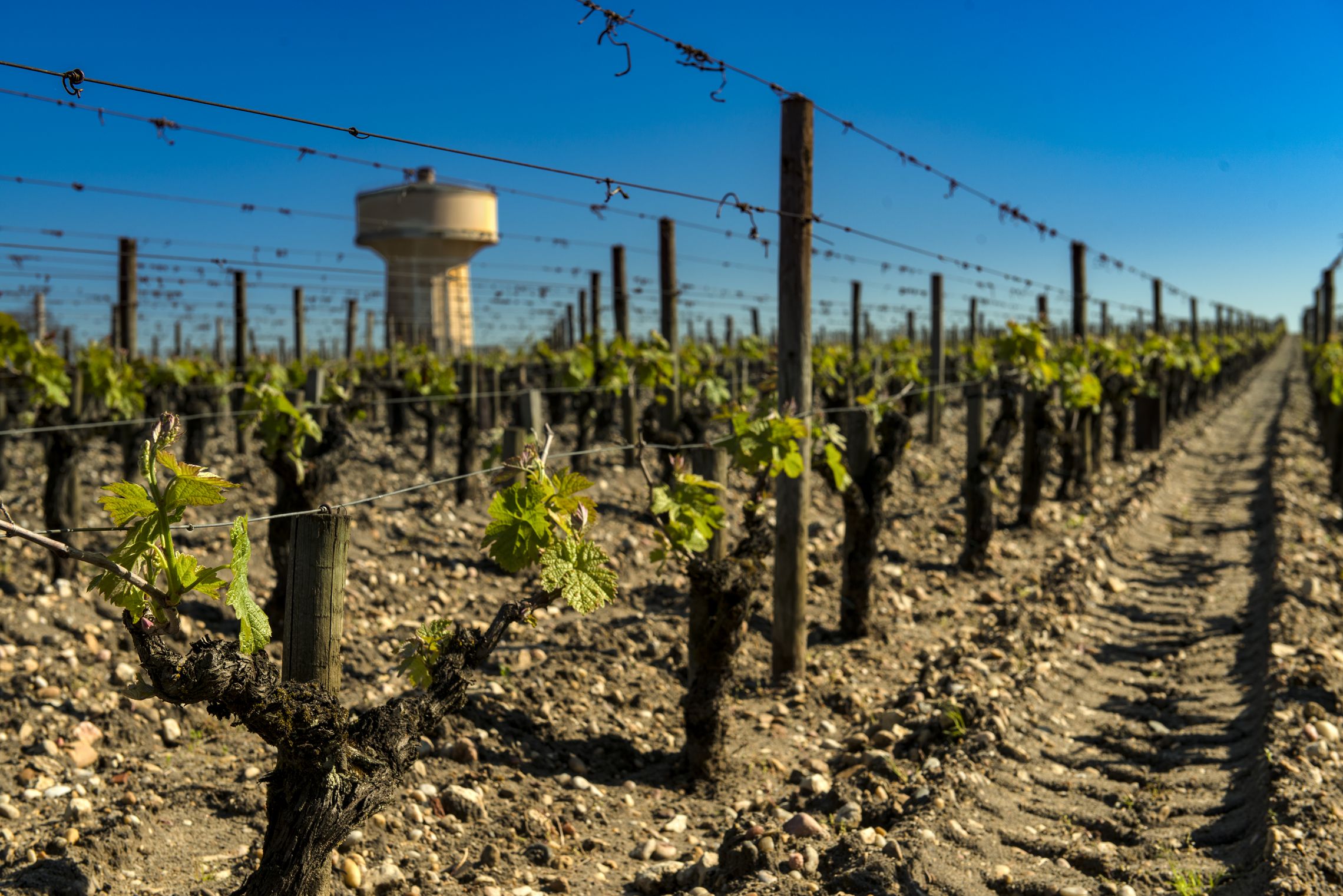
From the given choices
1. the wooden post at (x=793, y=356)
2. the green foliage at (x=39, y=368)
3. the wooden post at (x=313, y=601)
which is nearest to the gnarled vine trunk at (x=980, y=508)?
the wooden post at (x=793, y=356)

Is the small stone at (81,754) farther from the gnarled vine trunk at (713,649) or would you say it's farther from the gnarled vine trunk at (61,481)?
the gnarled vine trunk at (61,481)

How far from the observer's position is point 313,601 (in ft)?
9.46

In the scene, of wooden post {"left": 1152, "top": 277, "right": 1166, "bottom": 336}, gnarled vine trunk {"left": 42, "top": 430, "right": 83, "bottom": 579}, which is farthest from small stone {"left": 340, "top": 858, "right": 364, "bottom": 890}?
wooden post {"left": 1152, "top": 277, "right": 1166, "bottom": 336}

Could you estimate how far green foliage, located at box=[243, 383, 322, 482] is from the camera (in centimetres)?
585

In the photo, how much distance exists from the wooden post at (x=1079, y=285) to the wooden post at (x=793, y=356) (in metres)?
8.16

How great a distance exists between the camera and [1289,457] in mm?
14398

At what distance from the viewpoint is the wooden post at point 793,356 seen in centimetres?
552

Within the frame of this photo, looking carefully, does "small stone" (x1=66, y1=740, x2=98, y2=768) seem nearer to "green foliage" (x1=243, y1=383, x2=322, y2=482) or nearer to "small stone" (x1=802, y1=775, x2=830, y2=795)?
"green foliage" (x1=243, y1=383, x2=322, y2=482)

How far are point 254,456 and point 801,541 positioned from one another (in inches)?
324

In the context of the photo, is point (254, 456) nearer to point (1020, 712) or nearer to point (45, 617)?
point (45, 617)

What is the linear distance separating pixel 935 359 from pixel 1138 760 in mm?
10407

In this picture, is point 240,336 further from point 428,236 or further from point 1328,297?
point 1328,297

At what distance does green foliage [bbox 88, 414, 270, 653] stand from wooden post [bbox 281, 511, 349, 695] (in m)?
0.37

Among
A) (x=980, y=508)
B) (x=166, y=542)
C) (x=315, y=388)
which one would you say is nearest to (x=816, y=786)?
(x=166, y=542)
